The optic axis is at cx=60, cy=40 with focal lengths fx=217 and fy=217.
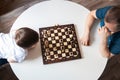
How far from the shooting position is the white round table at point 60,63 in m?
1.21

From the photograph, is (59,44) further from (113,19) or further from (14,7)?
(14,7)

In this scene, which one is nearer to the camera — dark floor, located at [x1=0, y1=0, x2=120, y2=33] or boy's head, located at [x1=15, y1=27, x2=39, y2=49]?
boy's head, located at [x1=15, y1=27, x2=39, y2=49]

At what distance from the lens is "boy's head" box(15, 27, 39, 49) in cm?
119

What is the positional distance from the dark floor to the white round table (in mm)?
605

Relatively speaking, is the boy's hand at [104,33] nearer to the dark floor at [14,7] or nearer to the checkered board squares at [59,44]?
the checkered board squares at [59,44]

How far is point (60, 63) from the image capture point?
125cm

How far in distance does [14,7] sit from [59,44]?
91 cm

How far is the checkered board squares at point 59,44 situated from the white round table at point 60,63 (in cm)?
3

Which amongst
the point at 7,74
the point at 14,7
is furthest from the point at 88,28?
the point at 14,7

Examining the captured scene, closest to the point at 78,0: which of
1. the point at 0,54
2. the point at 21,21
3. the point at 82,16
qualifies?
the point at 82,16

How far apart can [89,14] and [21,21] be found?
431mm

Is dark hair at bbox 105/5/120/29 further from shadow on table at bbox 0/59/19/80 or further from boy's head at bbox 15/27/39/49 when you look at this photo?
shadow on table at bbox 0/59/19/80

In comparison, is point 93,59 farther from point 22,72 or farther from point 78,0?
point 78,0

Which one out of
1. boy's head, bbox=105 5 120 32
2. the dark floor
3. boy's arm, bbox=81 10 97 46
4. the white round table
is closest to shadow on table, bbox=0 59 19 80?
the dark floor
